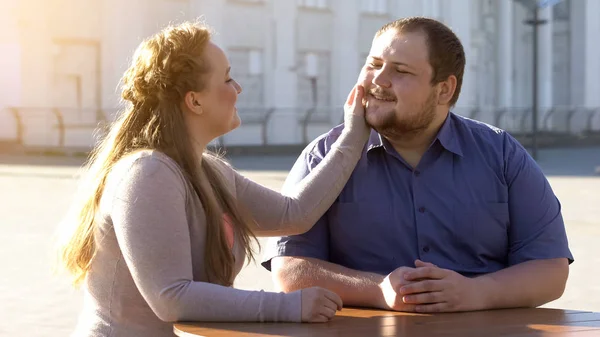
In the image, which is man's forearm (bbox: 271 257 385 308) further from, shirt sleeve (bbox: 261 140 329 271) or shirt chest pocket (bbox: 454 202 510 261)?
shirt chest pocket (bbox: 454 202 510 261)

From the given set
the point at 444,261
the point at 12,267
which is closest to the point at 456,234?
the point at 444,261

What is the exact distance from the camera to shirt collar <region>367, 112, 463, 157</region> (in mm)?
4012

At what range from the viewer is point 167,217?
10.5 ft

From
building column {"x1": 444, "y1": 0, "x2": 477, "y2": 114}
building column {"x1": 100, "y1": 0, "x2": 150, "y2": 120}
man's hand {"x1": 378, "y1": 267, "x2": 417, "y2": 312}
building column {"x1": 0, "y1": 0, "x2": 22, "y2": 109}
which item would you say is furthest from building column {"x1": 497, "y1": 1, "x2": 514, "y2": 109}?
man's hand {"x1": 378, "y1": 267, "x2": 417, "y2": 312}

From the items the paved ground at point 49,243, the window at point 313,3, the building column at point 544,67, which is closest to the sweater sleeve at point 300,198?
the paved ground at point 49,243

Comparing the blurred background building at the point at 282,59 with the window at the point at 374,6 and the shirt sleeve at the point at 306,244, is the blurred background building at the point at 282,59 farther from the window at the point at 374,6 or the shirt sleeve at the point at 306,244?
the shirt sleeve at the point at 306,244

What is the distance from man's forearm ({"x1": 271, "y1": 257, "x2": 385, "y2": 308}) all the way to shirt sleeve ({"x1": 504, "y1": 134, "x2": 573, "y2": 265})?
1.67ft

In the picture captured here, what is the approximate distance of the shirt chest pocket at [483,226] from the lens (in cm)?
394

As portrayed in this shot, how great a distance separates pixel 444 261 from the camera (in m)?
3.97

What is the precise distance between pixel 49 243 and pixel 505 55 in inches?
1469

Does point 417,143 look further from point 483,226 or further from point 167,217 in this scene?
point 167,217

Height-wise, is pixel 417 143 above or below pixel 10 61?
above

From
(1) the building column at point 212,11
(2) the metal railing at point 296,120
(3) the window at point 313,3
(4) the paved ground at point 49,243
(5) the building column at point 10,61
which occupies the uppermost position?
(3) the window at point 313,3

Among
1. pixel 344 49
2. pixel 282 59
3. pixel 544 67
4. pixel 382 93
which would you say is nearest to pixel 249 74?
pixel 282 59
